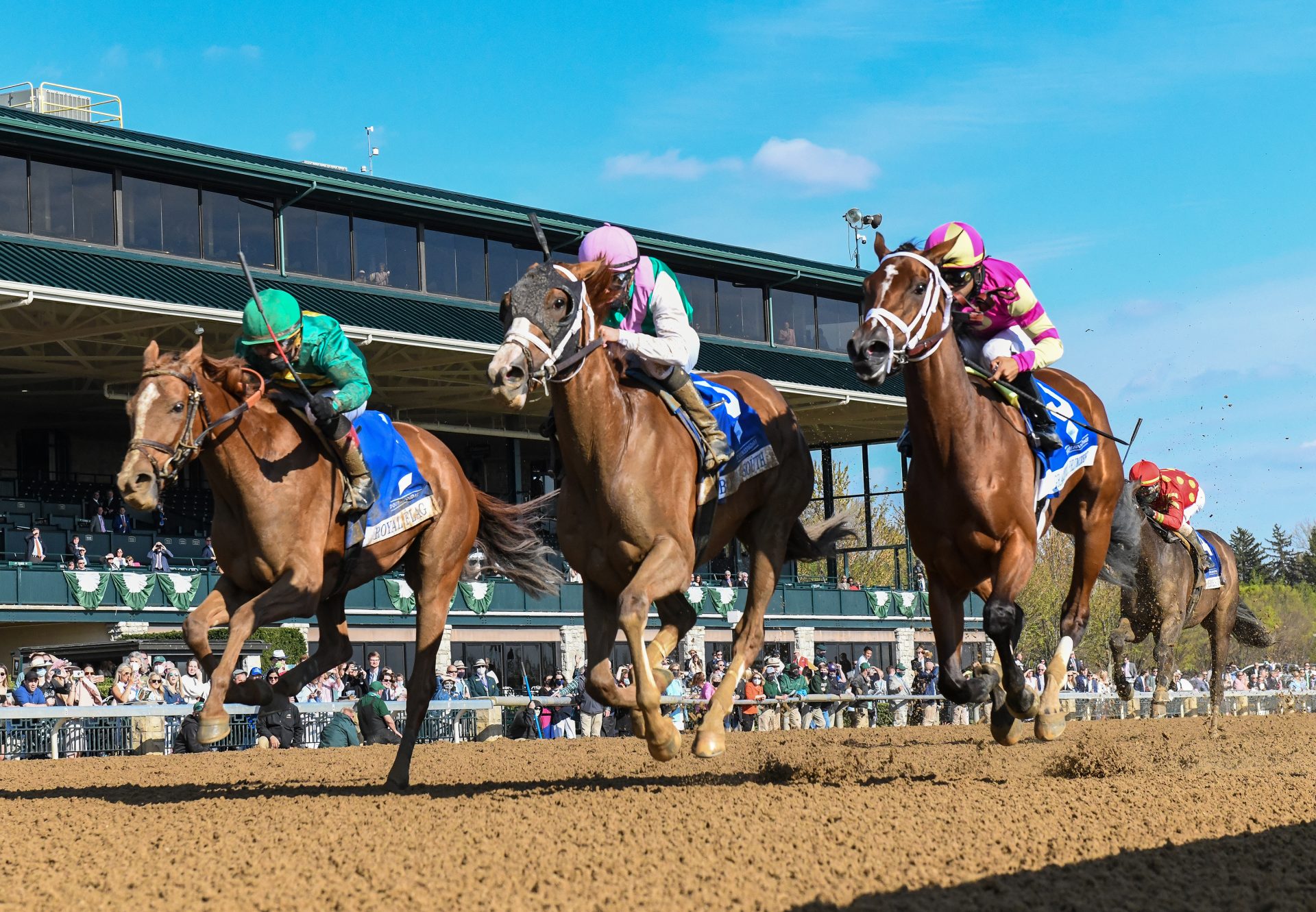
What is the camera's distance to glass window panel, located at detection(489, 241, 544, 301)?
31969 millimetres

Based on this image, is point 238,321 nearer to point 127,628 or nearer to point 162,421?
point 127,628

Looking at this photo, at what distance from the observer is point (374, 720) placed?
15820 mm

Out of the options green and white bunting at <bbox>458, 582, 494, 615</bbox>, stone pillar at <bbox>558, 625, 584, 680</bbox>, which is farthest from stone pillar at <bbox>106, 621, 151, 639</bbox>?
stone pillar at <bbox>558, 625, 584, 680</bbox>

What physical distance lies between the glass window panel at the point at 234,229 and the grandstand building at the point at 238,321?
4 centimetres

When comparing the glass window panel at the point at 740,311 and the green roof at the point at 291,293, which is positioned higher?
the glass window panel at the point at 740,311

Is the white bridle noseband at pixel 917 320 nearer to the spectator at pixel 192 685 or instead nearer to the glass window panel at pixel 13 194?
the spectator at pixel 192 685

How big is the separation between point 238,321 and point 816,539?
15757 mm

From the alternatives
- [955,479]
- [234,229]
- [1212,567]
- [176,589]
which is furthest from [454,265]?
[955,479]

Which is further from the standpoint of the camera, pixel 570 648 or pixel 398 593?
pixel 570 648

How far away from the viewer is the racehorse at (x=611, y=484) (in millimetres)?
6641

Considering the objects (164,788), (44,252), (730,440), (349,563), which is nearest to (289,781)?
(164,788)

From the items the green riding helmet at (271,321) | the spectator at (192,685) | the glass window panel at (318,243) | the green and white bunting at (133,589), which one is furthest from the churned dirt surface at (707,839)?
the glass window panel at (318,243)

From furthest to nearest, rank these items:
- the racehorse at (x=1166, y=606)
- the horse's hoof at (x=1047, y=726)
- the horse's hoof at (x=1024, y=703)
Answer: the racehorse at (x=1166, y=606), the horse's hoof at (x=1047, y=726), the horse's hoof at (x=1024, y=703)

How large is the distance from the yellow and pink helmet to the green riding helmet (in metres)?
3.32
